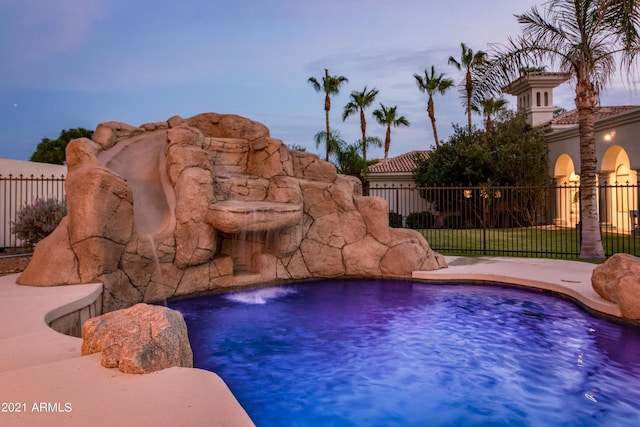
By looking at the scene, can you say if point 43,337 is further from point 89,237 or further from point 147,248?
point 147,248

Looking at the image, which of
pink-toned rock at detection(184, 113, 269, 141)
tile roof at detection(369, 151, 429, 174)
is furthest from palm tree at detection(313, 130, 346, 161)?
pink-toned rock at detection(184, 113, 269, 141)

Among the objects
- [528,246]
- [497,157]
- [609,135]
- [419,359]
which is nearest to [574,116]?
[497,157]

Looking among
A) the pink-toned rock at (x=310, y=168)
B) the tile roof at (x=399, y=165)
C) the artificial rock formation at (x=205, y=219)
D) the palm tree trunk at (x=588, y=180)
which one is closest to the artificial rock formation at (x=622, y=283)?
the artificial rock formation at (x=205, y=219)

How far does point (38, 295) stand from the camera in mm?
6949

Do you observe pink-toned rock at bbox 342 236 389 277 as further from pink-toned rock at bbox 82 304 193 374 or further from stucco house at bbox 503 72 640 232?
pink-toned rock at bbox 82 304 193 374

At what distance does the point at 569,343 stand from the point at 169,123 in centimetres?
1131

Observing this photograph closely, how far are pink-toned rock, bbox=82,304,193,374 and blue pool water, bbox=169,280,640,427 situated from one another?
51.3 inches

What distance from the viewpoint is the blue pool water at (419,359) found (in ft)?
15.9

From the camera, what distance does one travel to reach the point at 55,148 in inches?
1416

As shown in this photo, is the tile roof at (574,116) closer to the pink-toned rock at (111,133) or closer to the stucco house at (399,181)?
the stucco house at (399,181)

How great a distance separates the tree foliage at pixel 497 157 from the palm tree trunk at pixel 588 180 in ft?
38.9

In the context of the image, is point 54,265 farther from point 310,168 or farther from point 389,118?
point 389,118

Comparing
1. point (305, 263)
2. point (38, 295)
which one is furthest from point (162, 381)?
point (305, 263)

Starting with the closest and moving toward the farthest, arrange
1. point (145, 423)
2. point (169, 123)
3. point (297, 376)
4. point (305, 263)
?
point (145, 423), point (297, 376), point (305, 263), point (169, 123)
